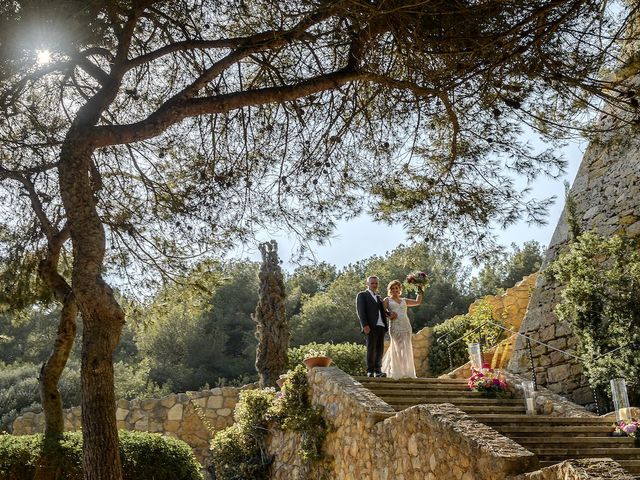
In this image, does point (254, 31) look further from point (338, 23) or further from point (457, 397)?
point (457, 397)

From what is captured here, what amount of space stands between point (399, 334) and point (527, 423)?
276cm

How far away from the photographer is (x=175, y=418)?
13.1 meters

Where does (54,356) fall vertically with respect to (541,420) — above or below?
above

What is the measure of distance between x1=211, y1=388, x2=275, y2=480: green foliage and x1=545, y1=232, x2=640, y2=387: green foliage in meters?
4.19

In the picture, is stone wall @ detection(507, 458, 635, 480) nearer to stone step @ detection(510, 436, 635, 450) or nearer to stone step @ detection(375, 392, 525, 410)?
stone step @ detection(510, 436, 635, 450)

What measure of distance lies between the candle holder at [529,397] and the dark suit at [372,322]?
2092 mm

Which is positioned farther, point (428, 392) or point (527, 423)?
point (428, 392)

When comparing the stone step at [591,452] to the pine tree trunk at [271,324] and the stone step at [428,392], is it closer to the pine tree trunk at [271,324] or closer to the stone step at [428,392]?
the stone step at [428,392]

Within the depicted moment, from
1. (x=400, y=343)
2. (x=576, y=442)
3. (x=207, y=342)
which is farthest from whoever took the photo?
(x=207, y=342)

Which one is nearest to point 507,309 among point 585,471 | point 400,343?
point 400,343

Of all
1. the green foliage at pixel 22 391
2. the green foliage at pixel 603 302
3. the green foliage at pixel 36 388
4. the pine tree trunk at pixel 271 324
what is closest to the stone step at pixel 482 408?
the green foliage at pixel 603 302

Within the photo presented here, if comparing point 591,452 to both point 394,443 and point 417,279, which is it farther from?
point 417,279

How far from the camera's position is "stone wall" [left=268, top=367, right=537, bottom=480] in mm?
4966

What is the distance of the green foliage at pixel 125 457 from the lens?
7.76 meters
